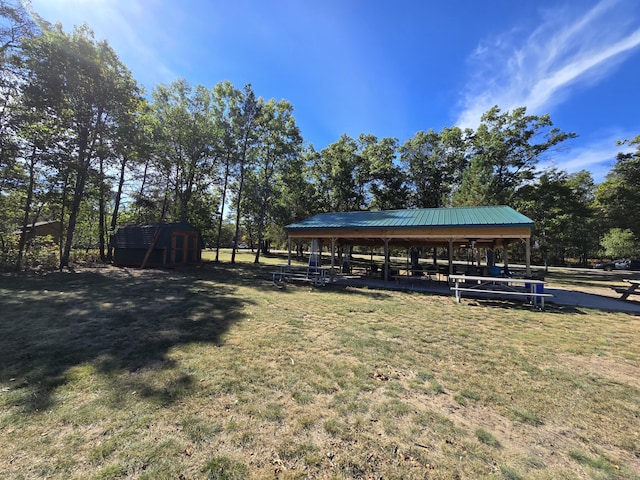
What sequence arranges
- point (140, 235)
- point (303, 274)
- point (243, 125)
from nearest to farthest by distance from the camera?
point (303, 274), point (140, 235), point (243, 125)

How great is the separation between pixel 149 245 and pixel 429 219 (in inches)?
645

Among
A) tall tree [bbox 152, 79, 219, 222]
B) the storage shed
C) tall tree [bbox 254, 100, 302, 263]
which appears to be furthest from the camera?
tall tree [bbox 254, 100, 302, 263]

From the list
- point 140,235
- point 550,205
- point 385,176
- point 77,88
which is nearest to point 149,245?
point 140,235

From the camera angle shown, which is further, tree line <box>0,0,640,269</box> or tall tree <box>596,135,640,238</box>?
tall tree <box>596,135,640,238</box>

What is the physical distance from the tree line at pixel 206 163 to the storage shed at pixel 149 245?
274cm

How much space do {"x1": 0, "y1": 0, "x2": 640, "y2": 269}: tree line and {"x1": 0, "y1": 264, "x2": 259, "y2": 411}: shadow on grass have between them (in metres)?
7.41

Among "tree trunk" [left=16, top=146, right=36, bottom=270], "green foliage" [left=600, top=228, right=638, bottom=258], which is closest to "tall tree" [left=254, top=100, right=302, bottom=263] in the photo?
"tree trunk" [left=16, top=146, right=36, bottom=270]

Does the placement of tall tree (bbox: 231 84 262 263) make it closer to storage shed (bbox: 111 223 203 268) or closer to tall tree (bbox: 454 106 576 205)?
storage shed (bbox: 111 223 203 268)

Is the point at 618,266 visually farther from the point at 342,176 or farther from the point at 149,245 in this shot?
the point at 149,245

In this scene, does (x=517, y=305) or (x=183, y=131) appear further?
(x=183, y=131)

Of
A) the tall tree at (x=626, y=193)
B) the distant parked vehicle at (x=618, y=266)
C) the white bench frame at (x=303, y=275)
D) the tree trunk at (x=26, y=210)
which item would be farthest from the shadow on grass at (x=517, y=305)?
the distant parked vehicle at (x=618, y=266)

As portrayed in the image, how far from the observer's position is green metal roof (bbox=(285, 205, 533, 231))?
1042 cm

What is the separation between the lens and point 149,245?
16922 millimetres

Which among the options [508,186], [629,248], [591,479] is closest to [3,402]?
[591,479]
